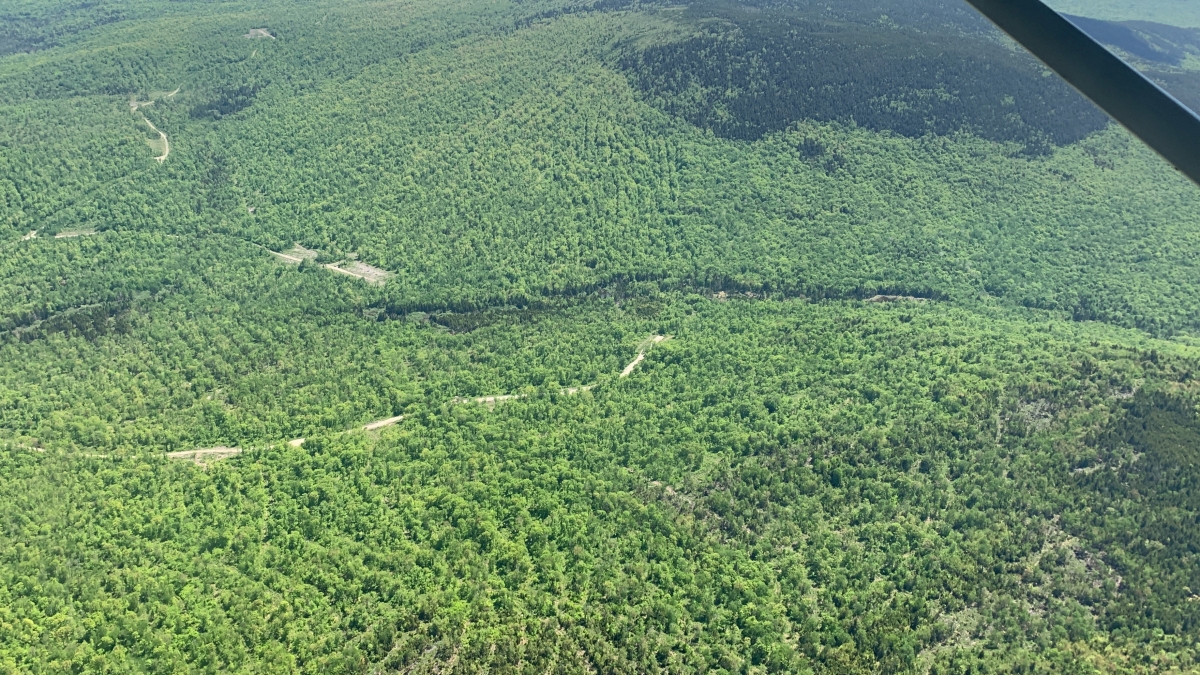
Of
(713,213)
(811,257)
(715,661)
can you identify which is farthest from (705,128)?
(715,661)

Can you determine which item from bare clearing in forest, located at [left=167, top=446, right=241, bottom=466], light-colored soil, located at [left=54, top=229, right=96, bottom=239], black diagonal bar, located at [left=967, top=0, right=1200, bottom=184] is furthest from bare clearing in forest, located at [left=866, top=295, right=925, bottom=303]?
black diagonal bar, located at [left=967, top=0, right=1200, bottom=184]

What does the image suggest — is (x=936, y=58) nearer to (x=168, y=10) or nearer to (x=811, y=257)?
(x=811, y=257)

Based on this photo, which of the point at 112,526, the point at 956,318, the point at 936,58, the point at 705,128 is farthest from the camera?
the point at 936,58

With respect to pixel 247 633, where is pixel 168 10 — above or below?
above

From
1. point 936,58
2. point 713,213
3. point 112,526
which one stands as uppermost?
point 936,58

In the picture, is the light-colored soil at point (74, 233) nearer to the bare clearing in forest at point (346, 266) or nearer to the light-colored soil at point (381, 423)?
the bare clearing in forest at point (346, 266)

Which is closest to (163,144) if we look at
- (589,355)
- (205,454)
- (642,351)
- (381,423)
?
(205,454)

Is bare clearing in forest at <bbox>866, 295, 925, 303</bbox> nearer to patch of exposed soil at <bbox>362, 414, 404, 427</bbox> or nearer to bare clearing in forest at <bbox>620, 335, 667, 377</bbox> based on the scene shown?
bare clearing in forest at <bbox>620, 335, 667, 377</bbox>
